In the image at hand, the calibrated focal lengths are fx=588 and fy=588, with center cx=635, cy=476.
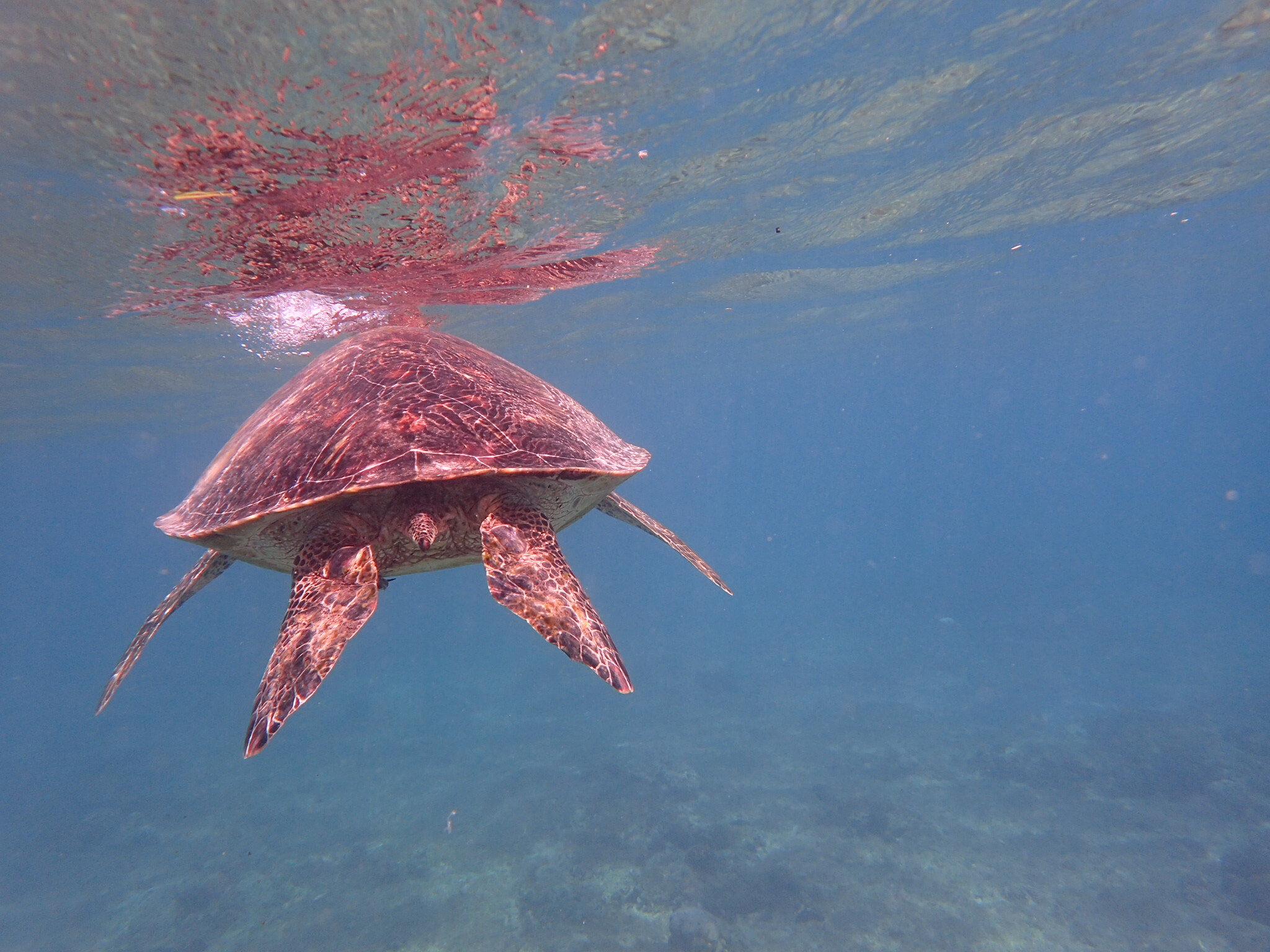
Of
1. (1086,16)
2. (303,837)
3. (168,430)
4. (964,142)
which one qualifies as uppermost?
(168,430)

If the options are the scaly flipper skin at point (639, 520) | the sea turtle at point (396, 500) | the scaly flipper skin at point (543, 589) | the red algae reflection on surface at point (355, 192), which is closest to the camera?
the scaly flipper skin at point (543, 589)

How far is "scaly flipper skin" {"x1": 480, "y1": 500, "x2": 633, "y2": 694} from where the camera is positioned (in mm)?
2854

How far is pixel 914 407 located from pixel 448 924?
295 ft

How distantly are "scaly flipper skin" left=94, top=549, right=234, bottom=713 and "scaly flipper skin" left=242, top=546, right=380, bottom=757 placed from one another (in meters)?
2.15

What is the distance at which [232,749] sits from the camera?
2353cm

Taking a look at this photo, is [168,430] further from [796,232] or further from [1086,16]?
[1086,16]

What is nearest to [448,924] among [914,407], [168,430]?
[168,430]

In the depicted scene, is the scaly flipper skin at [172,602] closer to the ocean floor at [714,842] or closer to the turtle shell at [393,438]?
the turtle shell at [393,438]

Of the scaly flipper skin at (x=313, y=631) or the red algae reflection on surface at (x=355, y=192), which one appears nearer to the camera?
the scaly flipper skin at (x=313, y=631)

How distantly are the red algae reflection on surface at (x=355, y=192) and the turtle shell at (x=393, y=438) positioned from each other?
12.0ft

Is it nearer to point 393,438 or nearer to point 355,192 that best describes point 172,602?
point 393,438

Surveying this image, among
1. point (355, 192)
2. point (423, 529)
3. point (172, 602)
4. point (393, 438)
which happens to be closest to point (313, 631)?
point (423, 529)

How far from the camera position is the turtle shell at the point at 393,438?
3.43m

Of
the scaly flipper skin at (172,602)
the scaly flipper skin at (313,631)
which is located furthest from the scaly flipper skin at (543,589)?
the scaly flipper skin at (172,602)
